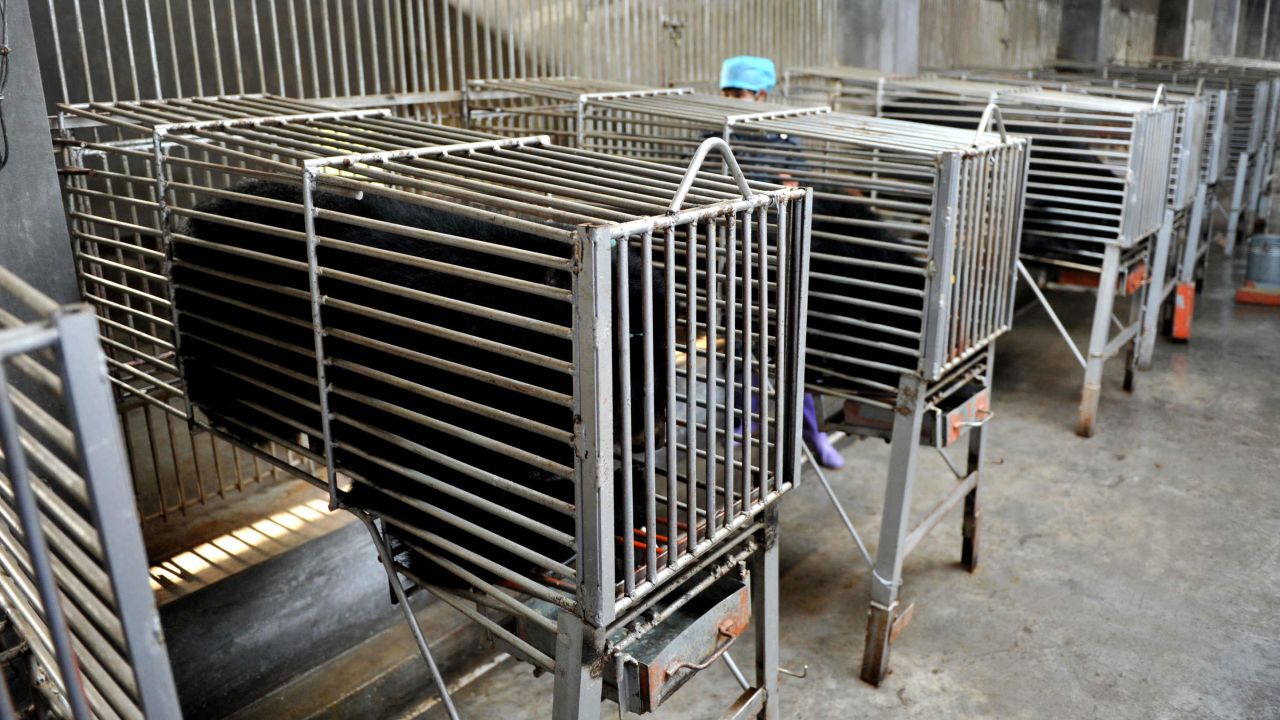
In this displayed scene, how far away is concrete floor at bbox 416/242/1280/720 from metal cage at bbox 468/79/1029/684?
0.30 meters

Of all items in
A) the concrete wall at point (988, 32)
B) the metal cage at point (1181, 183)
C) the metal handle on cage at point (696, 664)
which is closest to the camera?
the metal handle on cage at point (696, 664)

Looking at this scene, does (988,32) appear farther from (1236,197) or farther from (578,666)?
(578,666)

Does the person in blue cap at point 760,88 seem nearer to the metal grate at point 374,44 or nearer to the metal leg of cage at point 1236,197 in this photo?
the metal grate at point 374,44

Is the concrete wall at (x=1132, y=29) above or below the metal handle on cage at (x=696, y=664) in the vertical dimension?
above

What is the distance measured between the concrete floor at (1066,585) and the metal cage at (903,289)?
30cm

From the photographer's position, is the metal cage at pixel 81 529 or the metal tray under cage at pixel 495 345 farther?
the metal tray under cage at pixel 495 345

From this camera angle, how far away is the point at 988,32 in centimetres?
956

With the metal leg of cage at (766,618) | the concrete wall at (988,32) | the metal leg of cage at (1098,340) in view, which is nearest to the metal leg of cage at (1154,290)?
the metal leg of cage at (1098,340)

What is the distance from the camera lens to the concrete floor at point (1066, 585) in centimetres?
325

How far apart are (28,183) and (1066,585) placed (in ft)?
12.1

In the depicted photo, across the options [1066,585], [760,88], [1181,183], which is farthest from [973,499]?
[1181,183]

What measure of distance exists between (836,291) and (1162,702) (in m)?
1.66

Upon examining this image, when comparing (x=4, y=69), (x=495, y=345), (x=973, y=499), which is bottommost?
(x=973, y=499)

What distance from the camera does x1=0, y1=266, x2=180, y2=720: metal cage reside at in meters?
1.00
